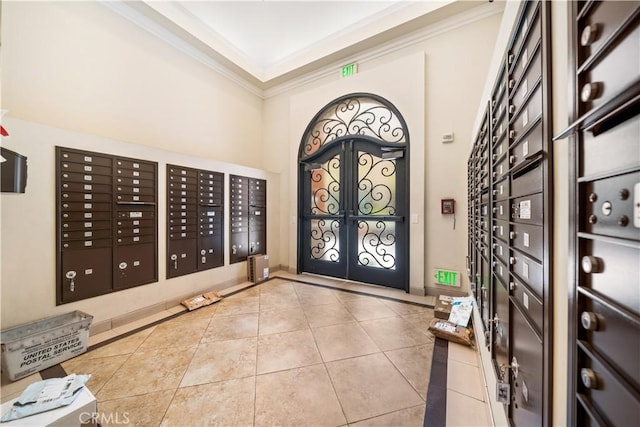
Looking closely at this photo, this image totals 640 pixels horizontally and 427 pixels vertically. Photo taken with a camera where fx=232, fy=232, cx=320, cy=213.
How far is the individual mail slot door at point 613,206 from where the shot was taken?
0.37 metres

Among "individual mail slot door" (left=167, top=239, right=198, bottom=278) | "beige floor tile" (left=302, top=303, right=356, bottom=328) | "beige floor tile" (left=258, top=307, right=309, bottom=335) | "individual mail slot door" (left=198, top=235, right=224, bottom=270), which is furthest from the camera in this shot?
"individual mail slot door" (left=198, top=235, right=224, bottom=270)

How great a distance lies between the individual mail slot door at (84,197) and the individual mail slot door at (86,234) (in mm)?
279

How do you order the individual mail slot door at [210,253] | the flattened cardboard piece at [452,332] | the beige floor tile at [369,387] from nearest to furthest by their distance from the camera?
the beige floor tile at [369,387] < the flattened cardboard piece at [452,332] < the individual mail slot door at [210,253]

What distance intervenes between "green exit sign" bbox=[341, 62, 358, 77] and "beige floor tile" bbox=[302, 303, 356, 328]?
3481 mm

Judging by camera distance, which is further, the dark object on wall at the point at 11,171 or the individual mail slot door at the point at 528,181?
the dark object on wall at the point at 11,171

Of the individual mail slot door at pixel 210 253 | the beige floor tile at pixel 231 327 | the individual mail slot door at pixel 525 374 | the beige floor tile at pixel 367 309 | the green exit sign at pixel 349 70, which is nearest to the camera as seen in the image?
the individual mail slot door at pixel 525 374

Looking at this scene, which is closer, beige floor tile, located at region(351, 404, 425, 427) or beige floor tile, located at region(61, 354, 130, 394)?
beige floor tile, located at region(351, 404, 425, 427)

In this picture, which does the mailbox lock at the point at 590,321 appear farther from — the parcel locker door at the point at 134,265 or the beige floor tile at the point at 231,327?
the parcel locker door at the point at 134,265

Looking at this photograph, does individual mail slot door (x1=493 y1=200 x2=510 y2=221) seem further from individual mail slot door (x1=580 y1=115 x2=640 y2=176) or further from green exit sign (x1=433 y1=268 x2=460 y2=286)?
green exit sign (x1=433 y1=268 x2=460 y2=286)

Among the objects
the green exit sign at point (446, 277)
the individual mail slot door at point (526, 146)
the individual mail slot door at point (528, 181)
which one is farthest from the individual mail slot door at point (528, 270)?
the green exit sign at point (446, 277)

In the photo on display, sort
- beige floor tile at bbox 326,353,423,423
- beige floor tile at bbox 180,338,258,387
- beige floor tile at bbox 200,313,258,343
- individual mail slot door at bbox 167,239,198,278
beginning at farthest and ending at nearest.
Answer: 1. individual mail slot door at bbox 167,239,198,278
2. beige floor tile at bbox 200,313,258,343
3. beige floor tile at bbox 180,338,258,387
4. beige floor tile at bbox 326,353,423,423

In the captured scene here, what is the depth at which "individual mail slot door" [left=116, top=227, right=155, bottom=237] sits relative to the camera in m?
2.34

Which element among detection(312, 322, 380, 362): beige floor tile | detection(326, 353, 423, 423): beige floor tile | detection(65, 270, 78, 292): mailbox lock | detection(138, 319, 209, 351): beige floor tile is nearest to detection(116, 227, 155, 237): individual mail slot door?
detection(65, 270, 78, 292): mailbox lock

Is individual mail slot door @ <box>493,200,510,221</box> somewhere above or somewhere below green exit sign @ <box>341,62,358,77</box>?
below
